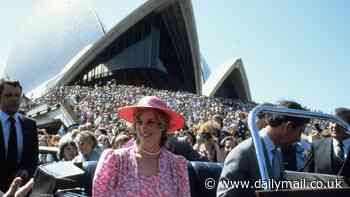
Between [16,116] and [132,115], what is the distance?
1650 mm

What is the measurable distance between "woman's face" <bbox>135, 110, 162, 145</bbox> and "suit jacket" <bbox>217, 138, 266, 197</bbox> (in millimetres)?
422

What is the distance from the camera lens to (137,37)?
49.4 meters

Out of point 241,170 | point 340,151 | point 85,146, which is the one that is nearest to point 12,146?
point 85,146

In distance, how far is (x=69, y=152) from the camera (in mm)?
5762

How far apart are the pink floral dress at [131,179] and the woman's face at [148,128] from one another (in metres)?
0.10

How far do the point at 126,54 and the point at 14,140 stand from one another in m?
45.7

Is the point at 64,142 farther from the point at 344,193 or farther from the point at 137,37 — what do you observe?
the point at 137,37

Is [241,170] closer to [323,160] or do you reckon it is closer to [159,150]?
[159,150]

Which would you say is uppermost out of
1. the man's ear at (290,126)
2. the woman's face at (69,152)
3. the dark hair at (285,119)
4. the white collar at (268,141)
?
the dark hair at (285,119)

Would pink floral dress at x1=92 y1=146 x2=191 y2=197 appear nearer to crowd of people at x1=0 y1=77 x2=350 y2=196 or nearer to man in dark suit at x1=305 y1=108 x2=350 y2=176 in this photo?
crowd of people at x1=0 y1=77 x2=350 y2=196

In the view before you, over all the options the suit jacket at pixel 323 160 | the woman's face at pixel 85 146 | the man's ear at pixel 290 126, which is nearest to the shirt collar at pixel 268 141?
the man's ear at pixel 290 126

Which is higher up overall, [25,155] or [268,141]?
[268,141]

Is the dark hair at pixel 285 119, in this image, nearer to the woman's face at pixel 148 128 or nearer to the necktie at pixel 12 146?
the woman's face at pixel 148 128

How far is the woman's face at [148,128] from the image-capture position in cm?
253
